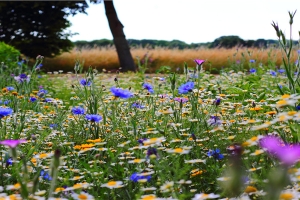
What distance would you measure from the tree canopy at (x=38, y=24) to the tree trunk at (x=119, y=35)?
248 cm

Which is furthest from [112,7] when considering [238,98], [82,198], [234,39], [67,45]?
[234,39]

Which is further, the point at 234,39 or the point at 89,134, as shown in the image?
the point at 234,39

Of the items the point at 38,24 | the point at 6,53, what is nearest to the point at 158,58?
the point at 38,24

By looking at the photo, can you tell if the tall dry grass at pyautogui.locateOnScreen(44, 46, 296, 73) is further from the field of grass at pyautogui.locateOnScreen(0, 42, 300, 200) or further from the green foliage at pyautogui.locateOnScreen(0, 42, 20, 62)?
the field of grass at pyautogui.locateOnScreen(0, 42, 300, 200)

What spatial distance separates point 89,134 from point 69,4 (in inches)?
608

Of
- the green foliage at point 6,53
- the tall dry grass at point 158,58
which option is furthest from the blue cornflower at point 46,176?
the tall dry grass at point 158,58

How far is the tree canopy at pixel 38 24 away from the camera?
57.2ft

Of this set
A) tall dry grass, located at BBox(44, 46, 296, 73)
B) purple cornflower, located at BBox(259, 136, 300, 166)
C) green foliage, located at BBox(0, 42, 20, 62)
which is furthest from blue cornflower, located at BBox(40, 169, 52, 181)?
tall dry grass, located at BBox(44, 46, 296, 73)

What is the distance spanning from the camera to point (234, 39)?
38.6m

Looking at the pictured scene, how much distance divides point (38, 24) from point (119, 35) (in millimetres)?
4230

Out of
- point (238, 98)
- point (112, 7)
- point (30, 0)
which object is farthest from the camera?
point (30, 0)

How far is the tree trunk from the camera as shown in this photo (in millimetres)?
15367

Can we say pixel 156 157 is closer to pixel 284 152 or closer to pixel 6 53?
pixel 284 152

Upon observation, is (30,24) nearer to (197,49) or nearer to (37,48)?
(37,48)
